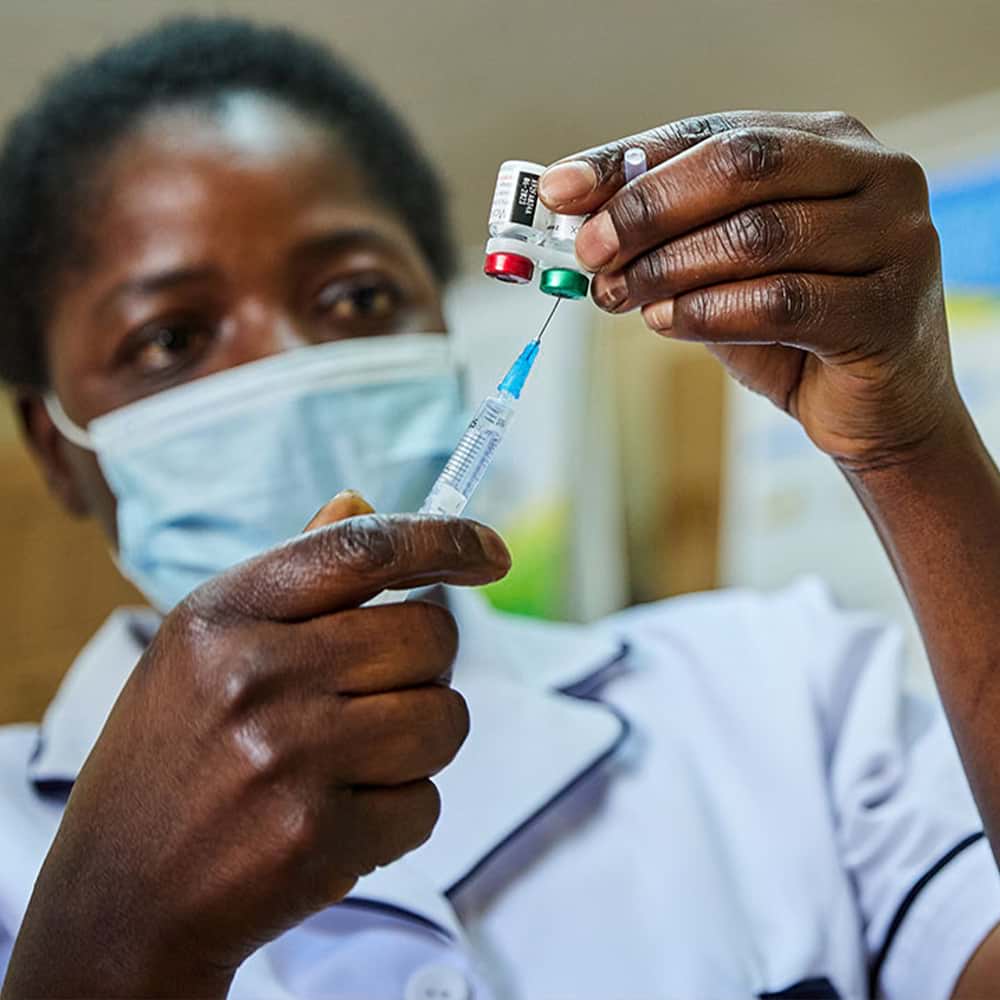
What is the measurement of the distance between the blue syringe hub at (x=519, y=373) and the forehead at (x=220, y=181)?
0.32 metres

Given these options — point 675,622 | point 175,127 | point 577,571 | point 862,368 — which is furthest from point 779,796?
point 577,571

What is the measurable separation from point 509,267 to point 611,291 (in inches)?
1.9

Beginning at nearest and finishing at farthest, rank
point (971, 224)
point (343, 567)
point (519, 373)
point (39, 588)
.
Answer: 1. point (343, 567)
2. point (519, 373)
3. point (971, 224)
4. point (39, 588)

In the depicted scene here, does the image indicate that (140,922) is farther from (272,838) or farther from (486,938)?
(486,938)

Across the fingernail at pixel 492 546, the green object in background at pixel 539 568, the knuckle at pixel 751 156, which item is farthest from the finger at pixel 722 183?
the green object in background at pixel 539 568

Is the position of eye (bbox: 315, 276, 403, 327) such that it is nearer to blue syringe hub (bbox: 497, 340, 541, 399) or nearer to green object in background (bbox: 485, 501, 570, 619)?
blue syringe hub (bbox: 497, 340, 541, 399)

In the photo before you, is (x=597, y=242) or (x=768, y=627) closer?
(x=597, y=242)

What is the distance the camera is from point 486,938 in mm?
663

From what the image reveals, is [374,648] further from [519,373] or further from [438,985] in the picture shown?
[438,985]

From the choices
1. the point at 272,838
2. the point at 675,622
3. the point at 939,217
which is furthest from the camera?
the point at 939,217

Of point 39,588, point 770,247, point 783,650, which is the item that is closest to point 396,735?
point 770,247

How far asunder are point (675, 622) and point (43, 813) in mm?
491

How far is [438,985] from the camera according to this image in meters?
0.61

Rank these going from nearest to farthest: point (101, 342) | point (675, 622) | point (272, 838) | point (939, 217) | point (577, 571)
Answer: point (272, 838) < point (101, 342) < point (675, 622) < point (939, 217) < point (577, 571)
